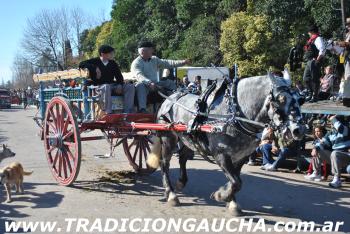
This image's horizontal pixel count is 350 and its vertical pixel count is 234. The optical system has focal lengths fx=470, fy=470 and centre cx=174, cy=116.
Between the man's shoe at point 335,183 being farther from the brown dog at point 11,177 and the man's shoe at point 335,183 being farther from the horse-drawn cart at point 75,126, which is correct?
the brown dog at point 11,177

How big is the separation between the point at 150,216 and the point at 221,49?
19249mm

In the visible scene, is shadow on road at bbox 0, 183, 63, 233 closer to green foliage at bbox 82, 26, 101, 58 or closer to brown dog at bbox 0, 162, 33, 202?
brown dog at bbox 0, 162, 33, 202


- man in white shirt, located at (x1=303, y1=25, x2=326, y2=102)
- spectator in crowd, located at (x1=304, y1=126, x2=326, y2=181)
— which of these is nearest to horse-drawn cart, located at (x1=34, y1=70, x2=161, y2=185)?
spectator in crowd, located at (x1=304, y1=126, x2=326, y2=181)

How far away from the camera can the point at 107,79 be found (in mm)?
8344

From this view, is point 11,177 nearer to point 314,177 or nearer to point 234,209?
point 234,209

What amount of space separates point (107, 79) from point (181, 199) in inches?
101

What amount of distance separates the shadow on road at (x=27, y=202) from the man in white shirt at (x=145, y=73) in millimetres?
2065

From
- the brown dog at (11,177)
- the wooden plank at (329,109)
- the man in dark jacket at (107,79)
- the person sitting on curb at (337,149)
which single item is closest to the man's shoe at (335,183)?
the person sitting on curb at (337,149)

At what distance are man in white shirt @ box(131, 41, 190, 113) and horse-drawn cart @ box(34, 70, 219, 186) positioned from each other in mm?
359

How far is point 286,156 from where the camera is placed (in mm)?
9805

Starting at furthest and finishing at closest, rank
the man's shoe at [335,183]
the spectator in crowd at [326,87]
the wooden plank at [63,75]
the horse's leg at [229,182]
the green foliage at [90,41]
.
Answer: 1. the green foliage at [90,41]
2. the spectator in crowd at [326,87]
3. the wooden plank at [63,75]
4. the man's shoe at [335,183]
5. the horse's leg at [229,182]

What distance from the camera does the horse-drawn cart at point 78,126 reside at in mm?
7723

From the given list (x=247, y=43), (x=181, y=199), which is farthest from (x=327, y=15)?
(x=181, y=199)

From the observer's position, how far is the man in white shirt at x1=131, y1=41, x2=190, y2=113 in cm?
797
